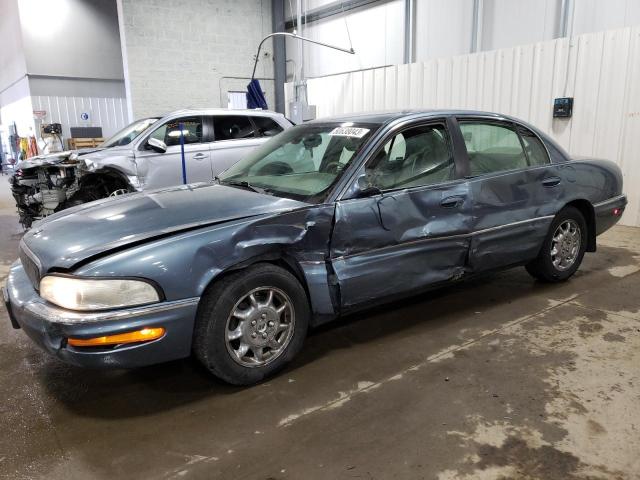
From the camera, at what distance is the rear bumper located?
14.1ft

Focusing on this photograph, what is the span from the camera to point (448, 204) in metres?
3.35

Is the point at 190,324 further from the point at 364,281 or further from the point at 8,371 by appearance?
the point at 8,371

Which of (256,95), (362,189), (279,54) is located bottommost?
(362,189)

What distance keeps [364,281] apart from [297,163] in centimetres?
104

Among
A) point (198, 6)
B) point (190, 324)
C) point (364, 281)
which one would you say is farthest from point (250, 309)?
point (198, 6)

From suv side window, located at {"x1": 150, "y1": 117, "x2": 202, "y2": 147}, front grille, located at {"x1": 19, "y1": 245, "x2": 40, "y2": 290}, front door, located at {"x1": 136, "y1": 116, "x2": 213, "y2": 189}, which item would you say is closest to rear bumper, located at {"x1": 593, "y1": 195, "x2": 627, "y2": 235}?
front grille, located at {"x1": 19, "y1": 245, "x2": 40, "y2": 290}

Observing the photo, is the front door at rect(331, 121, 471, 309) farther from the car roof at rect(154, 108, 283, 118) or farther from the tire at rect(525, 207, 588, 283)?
the car roof at rect(154, 108, 283, 118)

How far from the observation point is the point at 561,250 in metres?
4.22

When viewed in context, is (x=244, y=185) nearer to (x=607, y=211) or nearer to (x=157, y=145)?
(x=607, y=211)

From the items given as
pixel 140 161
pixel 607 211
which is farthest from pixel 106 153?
pixel 607 211

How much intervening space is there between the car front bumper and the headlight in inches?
1.3

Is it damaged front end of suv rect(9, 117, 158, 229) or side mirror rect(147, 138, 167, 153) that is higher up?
side mirror rect(147, 138, 167, 153)

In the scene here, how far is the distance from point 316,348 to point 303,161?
51.4 inches

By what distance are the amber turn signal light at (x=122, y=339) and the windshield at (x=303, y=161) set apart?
3.70 feet
